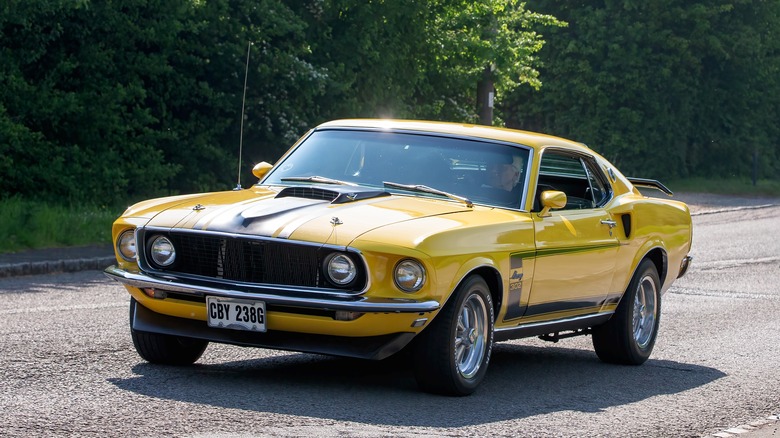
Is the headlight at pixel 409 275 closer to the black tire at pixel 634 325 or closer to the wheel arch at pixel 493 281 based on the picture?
the wheel arch at pixel 493 281

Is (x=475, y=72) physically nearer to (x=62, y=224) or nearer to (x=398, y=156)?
(x=62, y=224)

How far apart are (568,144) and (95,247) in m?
10.2

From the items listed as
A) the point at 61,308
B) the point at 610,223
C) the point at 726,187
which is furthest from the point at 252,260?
the point at 726,187

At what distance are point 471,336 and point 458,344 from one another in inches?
5.5

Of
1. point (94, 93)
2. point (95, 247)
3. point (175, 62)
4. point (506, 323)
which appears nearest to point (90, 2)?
point (94, 93)

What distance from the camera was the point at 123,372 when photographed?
812 cm

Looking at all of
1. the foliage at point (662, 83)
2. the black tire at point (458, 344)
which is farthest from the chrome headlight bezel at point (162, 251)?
the foliage at point (662, 83)

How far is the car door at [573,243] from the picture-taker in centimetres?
866

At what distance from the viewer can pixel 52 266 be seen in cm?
1625

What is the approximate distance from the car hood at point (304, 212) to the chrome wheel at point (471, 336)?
0.57m

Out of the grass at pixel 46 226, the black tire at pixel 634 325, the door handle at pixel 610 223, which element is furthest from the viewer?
the grass at pixel 46 226

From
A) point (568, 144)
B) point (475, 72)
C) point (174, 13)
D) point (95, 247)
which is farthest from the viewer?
point (475, 72)

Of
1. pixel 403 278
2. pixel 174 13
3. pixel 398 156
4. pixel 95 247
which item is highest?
pixel 174 13

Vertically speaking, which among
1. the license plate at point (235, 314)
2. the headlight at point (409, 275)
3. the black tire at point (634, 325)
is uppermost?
the headlight at point (409, 275)
